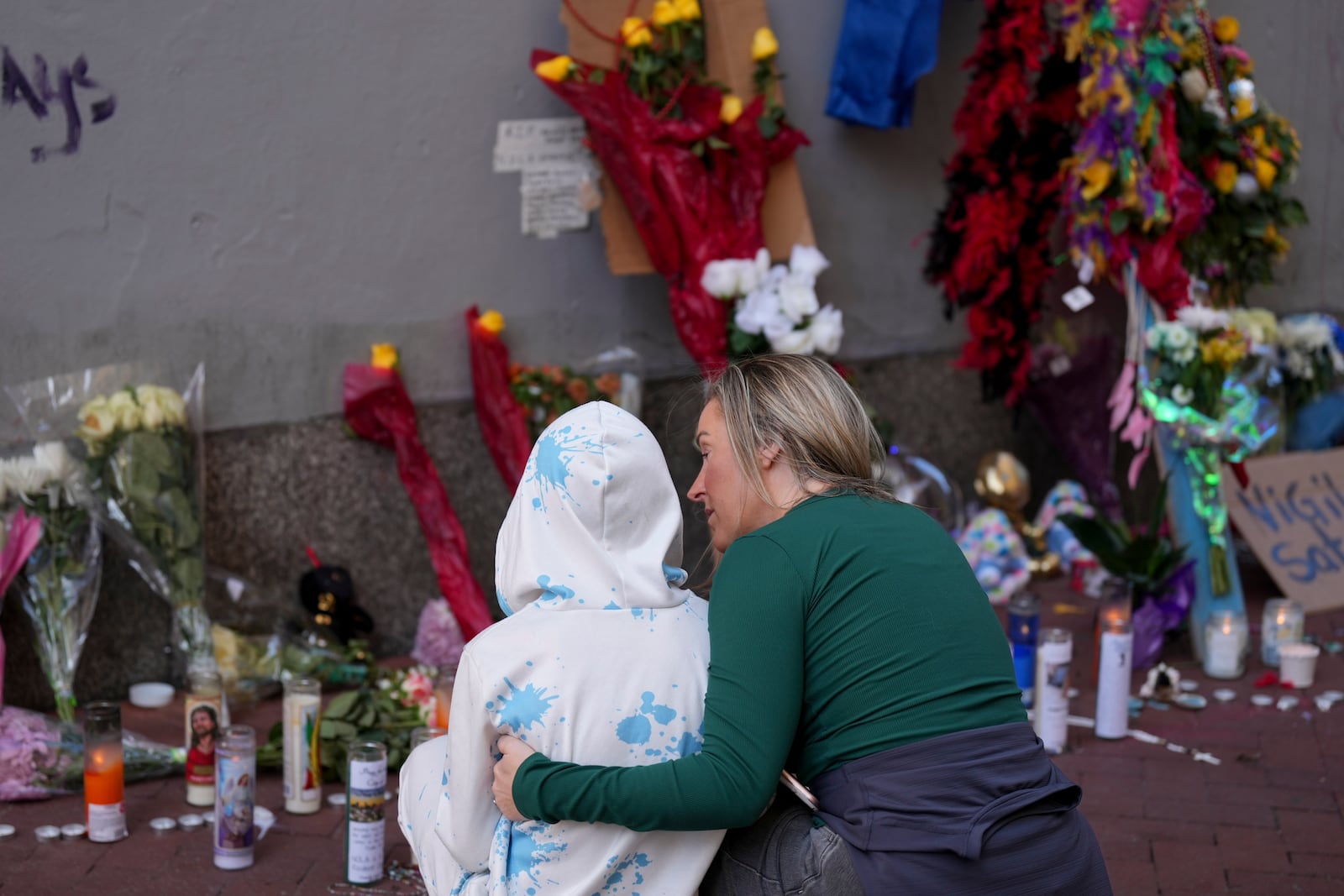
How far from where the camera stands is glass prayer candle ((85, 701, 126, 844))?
3.25 metres

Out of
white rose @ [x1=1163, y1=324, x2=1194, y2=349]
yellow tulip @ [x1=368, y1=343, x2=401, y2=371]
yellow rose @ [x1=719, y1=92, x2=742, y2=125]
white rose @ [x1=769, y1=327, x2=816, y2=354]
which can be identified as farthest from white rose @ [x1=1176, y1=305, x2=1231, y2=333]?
yellow tulip @ [x1=368, y1=343, x2=401, y2=371]

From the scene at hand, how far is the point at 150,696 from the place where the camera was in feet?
14.0

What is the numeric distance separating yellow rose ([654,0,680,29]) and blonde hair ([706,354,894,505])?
2.79 m

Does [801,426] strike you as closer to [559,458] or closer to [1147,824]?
[559,458]

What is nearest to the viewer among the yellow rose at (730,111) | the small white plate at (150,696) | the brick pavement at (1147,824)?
the brick pavement at (1147,824)

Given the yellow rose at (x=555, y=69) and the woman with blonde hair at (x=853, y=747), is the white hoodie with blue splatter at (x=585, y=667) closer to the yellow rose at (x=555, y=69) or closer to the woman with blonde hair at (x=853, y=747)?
the woman with blonde hair at (x=853, y=747)

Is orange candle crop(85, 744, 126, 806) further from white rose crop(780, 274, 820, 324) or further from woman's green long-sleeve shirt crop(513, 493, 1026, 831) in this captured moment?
white rose crop(780, 274, 820, 324)

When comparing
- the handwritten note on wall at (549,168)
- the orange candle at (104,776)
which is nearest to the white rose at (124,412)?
the orange candle at (104,776)

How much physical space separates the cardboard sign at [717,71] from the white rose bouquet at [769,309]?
31cm

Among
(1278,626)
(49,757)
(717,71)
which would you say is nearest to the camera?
(49,757)

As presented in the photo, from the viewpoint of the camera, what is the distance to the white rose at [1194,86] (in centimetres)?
501

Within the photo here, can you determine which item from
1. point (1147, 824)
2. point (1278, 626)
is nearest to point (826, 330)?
point (1278, 626)

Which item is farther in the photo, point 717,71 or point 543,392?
point 717,71

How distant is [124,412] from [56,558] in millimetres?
456
